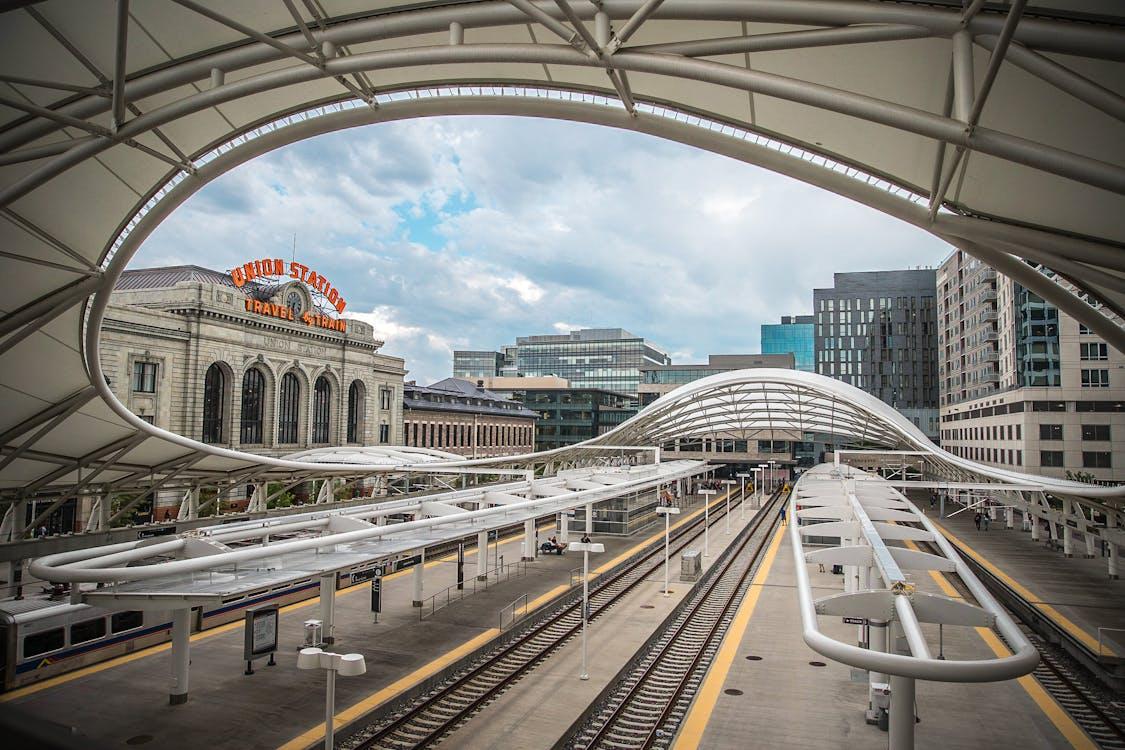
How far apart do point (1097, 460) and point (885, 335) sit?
78.0 m

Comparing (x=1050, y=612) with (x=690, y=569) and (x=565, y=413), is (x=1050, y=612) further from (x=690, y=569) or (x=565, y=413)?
(x=565, y=413)

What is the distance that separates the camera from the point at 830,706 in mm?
16266

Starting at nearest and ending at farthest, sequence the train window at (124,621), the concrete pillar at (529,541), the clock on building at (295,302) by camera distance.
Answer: the train window at (124,621)
the concrete pillar at (529,541)
the clock on building at (295,302)

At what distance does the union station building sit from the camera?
149ft

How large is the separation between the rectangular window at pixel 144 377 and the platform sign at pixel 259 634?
32754 millimetres

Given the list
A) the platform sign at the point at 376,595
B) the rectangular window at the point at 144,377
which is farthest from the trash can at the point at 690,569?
the rectangular window at the point at 144,377

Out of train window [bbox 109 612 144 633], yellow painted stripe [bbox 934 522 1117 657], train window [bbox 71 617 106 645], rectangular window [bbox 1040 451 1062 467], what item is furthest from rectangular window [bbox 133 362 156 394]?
rectangular window [bbox 1040 451 1062 467]

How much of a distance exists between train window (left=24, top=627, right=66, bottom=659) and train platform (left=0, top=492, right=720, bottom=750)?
73cm

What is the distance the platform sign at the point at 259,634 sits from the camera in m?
17.7

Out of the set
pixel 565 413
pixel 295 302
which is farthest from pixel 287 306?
pixel 565 413

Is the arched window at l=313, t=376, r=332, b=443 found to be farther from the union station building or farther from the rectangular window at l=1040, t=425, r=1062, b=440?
the rectangular window at l=1040, t=425, r=1062, b=440

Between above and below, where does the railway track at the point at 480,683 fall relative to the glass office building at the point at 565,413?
below

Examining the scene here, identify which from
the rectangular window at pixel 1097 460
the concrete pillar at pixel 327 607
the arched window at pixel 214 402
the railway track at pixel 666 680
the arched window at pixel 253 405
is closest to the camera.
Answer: the railway track at pixel 666 680

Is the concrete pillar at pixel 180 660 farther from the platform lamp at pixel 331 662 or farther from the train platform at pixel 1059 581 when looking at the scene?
the train platform at pixel 1059 581
